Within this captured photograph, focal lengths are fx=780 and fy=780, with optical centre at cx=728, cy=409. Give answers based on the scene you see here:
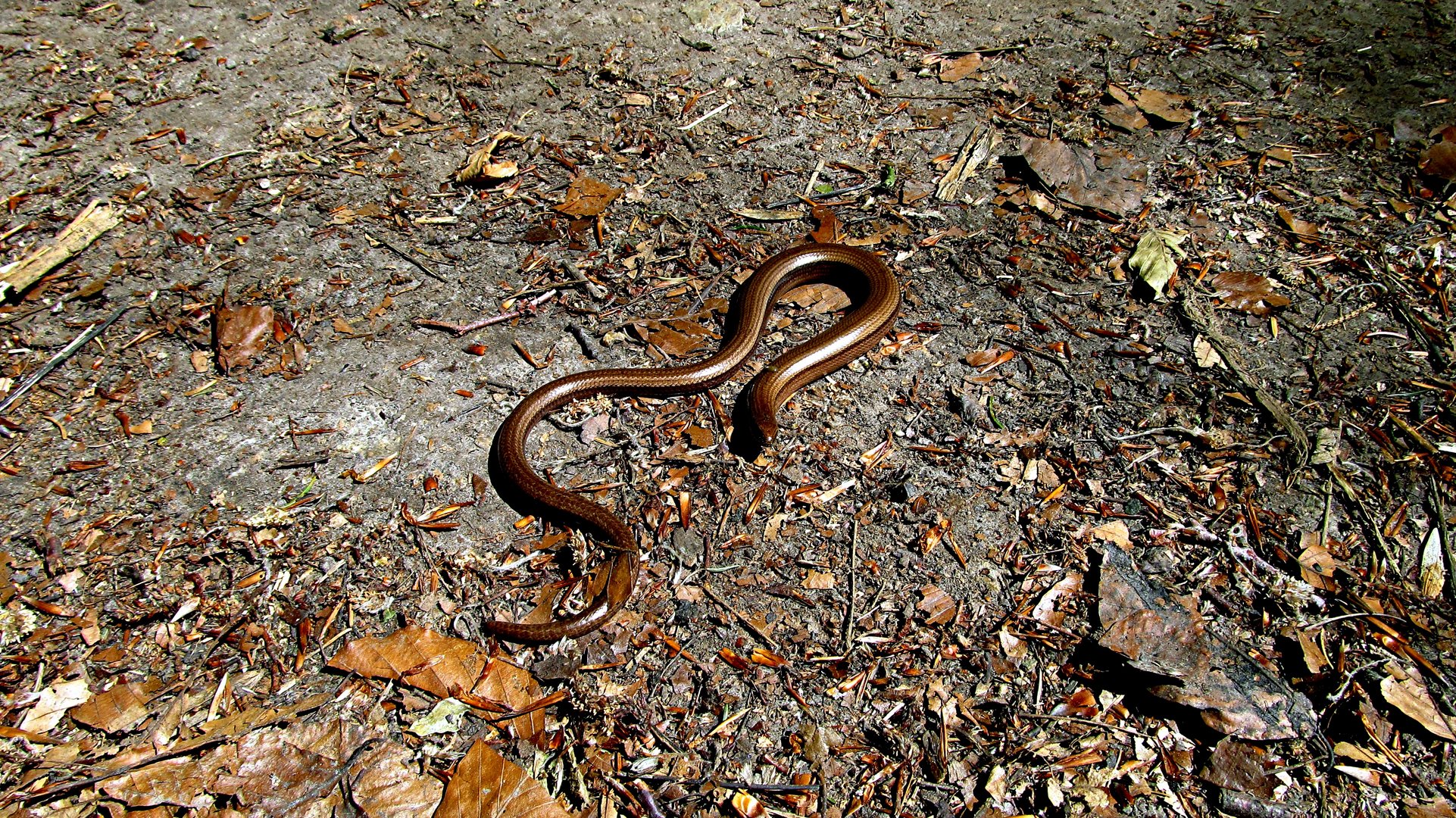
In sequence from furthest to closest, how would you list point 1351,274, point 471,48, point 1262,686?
point 471,48
point 1351,274
point 1262,686

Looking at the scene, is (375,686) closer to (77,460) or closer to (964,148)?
(77,460)

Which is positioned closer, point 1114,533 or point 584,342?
point 1114,533

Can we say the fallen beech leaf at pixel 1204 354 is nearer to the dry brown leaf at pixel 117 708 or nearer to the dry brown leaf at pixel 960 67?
the dry brown leaf at pixel 960 67

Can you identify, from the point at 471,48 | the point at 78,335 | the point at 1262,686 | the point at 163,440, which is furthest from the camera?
the point at 471,48

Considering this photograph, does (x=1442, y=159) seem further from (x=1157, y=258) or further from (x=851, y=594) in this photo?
(x=851, y=594)

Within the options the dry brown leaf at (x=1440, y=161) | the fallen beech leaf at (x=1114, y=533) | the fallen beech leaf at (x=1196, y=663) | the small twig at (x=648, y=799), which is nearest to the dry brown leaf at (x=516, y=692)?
the small twig at (x=648, y=799)

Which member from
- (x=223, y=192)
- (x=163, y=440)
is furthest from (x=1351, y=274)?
(x=223, y=192)

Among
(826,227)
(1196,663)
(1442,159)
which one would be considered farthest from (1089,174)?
(1196,663)
